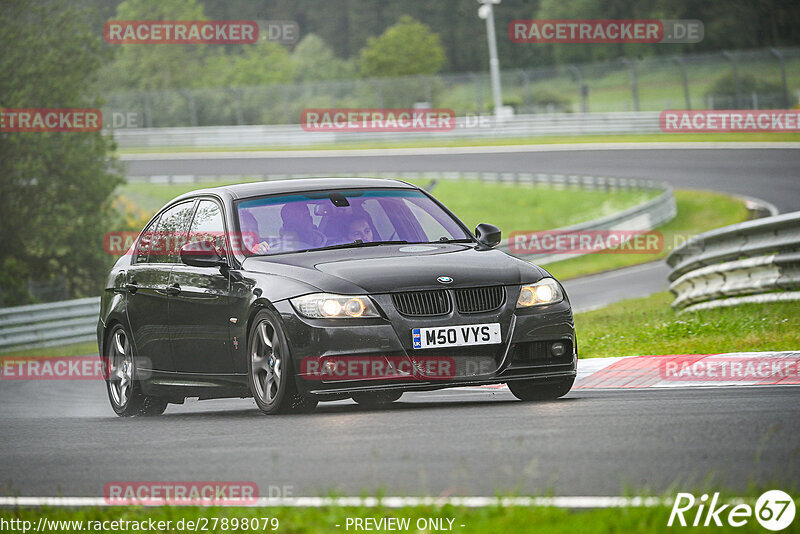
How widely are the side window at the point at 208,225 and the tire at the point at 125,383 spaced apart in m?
1.13

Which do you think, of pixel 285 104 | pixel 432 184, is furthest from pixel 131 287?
pixel 285 104

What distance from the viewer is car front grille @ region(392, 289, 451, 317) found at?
7926 millimetres

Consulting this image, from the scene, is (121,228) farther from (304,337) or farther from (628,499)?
(628,499)

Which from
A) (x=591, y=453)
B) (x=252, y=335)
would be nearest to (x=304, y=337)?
(x=252, y=335)

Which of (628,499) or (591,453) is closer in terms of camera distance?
(628,499)

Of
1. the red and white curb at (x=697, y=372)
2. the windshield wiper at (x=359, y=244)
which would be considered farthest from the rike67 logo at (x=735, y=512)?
the windshield wiper at (x=359, y=244)

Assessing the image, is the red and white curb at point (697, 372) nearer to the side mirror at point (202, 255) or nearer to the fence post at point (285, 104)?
the side mirror at point (202, 255)

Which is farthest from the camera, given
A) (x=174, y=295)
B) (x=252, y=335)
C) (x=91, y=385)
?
(x=91, y=385)

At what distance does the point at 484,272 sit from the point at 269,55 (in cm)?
9032

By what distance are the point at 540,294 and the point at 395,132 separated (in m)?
46.2

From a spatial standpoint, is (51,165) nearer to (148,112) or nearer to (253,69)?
(148,112)

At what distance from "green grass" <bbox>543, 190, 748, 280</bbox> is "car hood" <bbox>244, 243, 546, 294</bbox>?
18.7 m

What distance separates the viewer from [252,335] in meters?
8.33

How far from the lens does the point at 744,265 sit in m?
14.5
